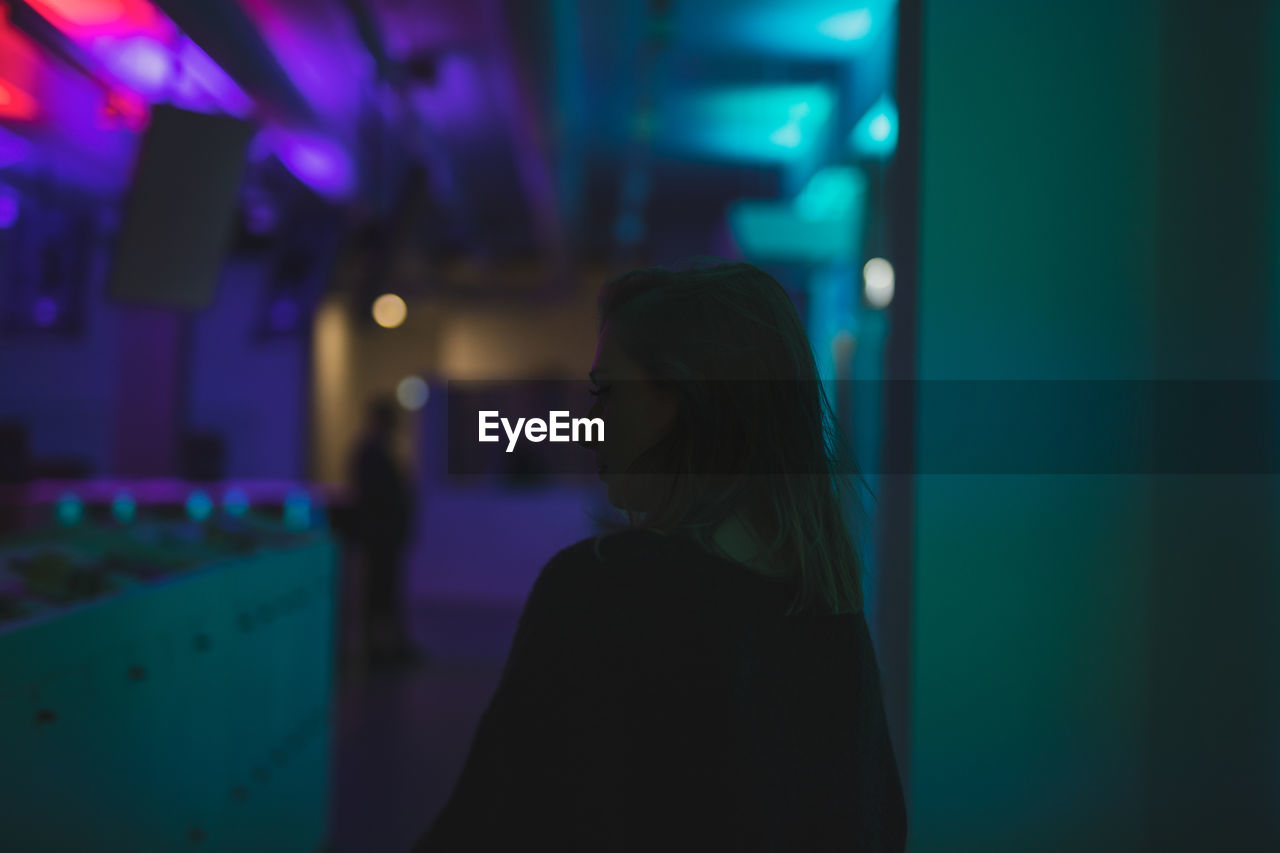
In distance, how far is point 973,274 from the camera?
6.17 ft

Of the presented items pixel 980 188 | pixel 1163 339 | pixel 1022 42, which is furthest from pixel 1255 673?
pixel 1022 42

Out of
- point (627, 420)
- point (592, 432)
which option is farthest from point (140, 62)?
point (627, 420)

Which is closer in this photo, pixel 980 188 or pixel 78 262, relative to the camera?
pixel 980 188

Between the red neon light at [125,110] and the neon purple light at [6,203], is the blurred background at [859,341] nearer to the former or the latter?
the red neon light at [125,110]

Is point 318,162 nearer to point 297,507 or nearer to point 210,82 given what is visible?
point 210,82

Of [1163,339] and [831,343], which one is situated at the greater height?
[831,343]

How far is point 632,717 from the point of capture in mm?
808

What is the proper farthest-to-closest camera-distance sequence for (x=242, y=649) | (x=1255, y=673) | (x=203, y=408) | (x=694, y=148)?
1. (x=203, y=408)
2. (x=694, y=148)
3. (x=242, y=649)
4. (x=1255, y=673)

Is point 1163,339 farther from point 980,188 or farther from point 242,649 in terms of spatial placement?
point 242,649

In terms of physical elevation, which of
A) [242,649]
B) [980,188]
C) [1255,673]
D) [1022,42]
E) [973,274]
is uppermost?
[1022,42]

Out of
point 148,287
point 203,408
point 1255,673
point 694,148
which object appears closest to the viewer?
point 1255,673

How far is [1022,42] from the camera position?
1.90 meters

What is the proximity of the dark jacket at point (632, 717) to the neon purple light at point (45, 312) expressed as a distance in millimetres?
3682

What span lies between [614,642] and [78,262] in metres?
3.94
